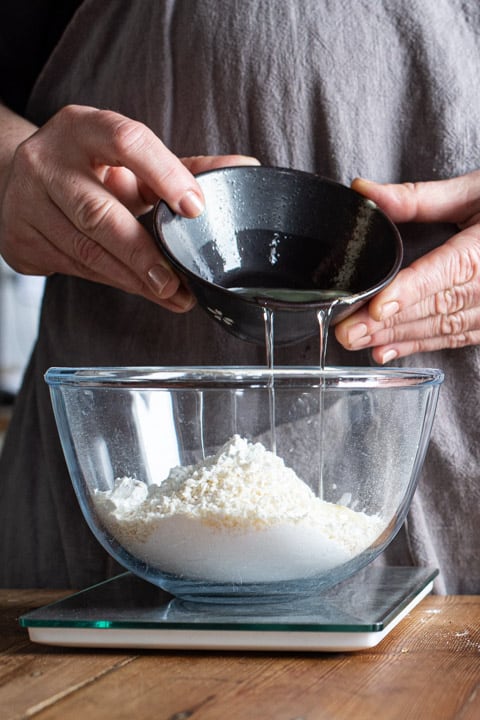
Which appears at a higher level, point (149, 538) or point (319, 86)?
point (319, 86)

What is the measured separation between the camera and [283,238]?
76 centimetres

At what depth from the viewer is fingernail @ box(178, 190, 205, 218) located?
0.69 m

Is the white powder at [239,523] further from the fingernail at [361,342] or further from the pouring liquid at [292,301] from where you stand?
the fingernail at [361,342]

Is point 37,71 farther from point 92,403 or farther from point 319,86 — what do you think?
point 92,403

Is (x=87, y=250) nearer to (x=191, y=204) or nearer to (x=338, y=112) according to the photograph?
(x=191, y=204)


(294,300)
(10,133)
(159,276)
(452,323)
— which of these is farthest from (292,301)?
(10,133)

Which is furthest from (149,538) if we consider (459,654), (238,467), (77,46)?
(77,46)

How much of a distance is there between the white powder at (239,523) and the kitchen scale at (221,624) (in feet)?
0.09

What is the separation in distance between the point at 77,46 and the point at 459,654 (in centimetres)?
70

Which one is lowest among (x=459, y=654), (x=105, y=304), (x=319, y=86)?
(x=459, y=654)

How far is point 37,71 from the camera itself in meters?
1.04

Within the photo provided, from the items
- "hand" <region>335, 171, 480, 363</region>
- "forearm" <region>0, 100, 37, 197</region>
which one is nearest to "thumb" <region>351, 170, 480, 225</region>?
"hand" <region>335, 171, 480, 363</region>

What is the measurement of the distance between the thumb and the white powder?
0.94 feet

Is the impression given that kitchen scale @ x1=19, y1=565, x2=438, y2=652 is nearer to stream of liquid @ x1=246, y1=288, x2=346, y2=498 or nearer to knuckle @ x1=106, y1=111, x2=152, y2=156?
stream of liquid @ x1=246, y1=288, x2=346, y2=498
